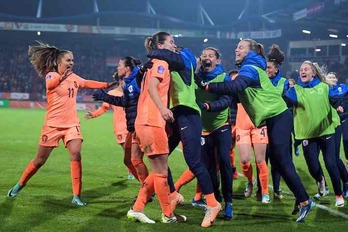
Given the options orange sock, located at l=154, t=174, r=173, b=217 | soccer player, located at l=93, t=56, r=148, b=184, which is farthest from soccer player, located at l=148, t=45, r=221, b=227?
soccer player, located at l=93, t=56, r=148, b=184

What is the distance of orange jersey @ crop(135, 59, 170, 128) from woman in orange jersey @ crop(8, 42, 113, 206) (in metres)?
1.72

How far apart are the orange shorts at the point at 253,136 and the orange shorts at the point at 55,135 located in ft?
8.04

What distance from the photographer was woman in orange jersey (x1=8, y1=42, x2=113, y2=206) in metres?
7.27

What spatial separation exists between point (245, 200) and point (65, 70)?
314cm

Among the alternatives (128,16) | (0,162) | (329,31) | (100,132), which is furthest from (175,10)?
(0,162)

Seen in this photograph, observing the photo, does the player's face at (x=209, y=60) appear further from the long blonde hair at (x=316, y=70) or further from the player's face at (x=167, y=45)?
the long blonde hair at (x=316, y=70)

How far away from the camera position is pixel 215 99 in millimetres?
7023

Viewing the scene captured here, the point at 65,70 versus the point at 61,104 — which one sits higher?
the point at 65,70

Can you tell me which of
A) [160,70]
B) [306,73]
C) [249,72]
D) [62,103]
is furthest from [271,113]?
[62,103]

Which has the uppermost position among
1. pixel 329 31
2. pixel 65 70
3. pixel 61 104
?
pixel 329 31

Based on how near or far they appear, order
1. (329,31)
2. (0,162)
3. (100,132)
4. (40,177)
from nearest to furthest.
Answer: (40,177)
(0,162)
(100,132)
(329,31)

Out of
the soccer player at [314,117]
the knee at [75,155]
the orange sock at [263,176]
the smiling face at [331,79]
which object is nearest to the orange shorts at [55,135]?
the knee at [75,155]

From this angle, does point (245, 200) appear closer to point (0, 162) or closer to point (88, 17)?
point (0, 162)

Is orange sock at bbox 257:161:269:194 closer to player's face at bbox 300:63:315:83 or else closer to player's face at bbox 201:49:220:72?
player's face at bbox 300:63:315:83
